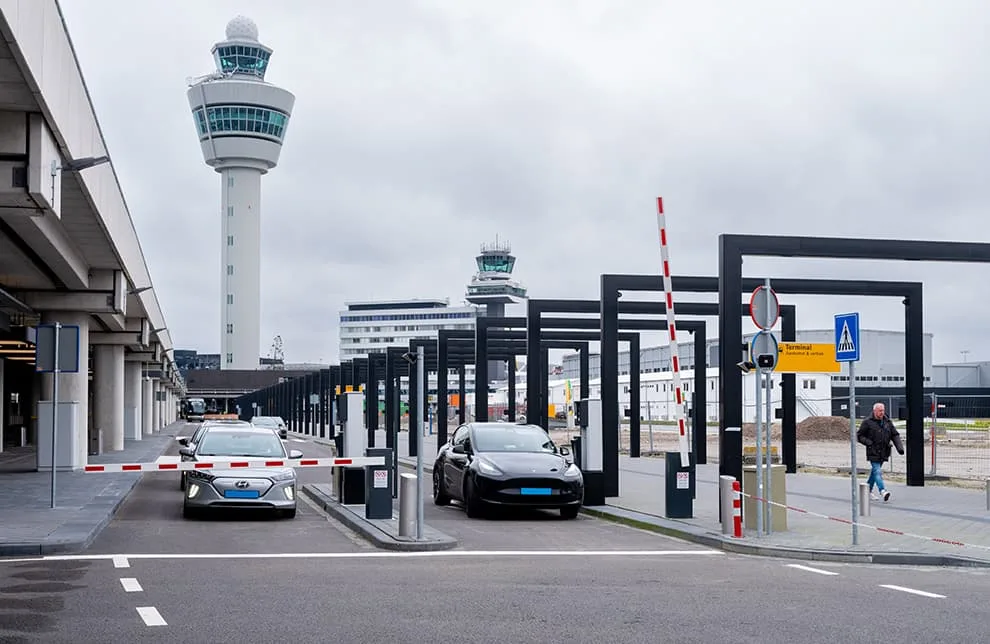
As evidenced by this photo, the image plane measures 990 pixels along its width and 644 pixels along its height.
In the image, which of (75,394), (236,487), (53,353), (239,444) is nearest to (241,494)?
(236,487)

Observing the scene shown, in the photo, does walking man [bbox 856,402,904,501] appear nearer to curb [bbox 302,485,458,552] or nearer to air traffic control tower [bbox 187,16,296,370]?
curb [bbox 302,485,458,552]

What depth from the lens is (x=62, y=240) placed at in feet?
72.8

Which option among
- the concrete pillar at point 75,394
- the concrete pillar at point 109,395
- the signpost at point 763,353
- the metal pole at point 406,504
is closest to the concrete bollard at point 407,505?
the metal pole at point 406,504

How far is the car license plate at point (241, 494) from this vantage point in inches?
712

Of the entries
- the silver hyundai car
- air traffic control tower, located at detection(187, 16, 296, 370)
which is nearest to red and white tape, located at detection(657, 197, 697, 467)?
the silver hyundai car

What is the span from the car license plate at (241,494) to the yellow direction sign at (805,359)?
35.1 feet

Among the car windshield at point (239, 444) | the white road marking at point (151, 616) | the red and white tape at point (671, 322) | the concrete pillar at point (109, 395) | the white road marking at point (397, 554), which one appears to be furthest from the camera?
the concrete pillar at point (109, 395)

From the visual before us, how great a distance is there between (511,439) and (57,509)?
7045mm

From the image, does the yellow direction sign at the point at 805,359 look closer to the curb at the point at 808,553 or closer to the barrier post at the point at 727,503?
the curb at the point at 808,553

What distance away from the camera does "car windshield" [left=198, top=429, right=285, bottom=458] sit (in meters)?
19.8

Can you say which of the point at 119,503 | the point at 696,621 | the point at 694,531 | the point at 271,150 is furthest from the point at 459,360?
the point at 271,150

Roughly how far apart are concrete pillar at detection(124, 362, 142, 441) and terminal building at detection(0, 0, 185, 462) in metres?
3.41

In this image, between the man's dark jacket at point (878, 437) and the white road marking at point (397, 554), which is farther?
the man's dark jacket at point (878, 437)

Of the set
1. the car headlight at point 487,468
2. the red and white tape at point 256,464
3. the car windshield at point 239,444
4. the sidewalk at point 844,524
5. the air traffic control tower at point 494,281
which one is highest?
the air traffic control tower at point 494,281
